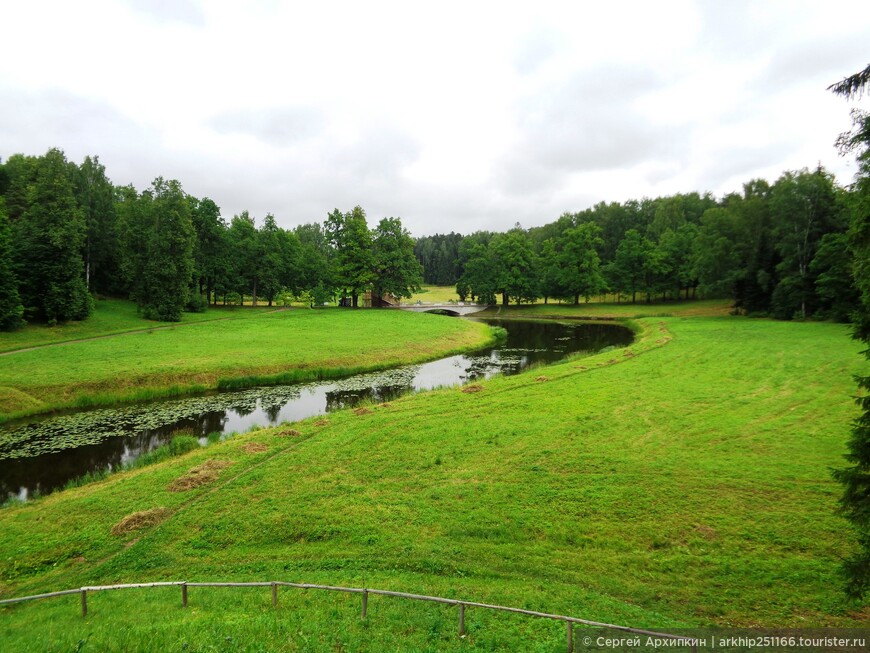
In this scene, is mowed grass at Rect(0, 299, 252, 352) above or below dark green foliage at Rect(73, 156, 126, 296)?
below

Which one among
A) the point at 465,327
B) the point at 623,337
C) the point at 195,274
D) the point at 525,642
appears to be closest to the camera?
the point at 525,642

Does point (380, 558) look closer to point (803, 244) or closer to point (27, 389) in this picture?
point (27, 389)

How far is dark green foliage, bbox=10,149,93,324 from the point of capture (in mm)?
41062

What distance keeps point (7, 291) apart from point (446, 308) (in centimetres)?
6014

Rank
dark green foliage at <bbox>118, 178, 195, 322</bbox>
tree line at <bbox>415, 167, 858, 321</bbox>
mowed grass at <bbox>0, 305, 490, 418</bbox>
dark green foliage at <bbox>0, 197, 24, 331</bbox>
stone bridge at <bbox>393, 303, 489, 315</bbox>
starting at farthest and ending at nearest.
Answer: stone bridge at <bbox>393, 303, 489, 315</bbox> < tree line at <bbox>415, 167, 858, 321</bbox> < dark green foliage at <bbox>118, 178, 195, 322</bbox> < dark green foliage at <bbox>0, 197, 24, 331</bbox> < mowed grass at <bbox>0, 305, 490, 418</bbox>

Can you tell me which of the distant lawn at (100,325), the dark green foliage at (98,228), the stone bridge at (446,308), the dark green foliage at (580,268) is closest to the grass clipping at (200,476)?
the distant lawn at (100,325)

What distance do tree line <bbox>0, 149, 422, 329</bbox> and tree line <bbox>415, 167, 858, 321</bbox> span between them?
2482cm

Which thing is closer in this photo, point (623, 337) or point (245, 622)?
point (245, 622)

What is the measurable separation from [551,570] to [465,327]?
49.1 m

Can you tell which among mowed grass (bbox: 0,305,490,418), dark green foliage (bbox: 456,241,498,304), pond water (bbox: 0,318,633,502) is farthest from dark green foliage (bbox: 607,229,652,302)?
pond water (bbox: 0,318,633,502)

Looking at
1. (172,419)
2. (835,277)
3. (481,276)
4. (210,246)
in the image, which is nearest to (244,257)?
(210,246)

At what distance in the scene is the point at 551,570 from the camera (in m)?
9.75

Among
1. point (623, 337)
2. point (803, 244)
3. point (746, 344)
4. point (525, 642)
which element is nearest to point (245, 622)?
point (525, 642)

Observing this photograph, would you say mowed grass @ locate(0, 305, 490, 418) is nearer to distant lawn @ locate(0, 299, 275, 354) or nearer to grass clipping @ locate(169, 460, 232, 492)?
distant lawn @ locate(0, 299, 275, 354)
